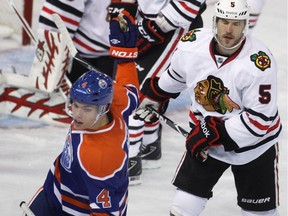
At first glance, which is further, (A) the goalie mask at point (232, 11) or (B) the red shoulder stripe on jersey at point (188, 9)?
(B) the red shoulder stripe on jersey at point (188, 9)

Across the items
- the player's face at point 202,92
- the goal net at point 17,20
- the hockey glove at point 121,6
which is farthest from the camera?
the goal net at point 17,20

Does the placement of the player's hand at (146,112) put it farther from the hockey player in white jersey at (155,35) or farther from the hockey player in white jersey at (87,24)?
the hockey player in white jersey at (87,24)

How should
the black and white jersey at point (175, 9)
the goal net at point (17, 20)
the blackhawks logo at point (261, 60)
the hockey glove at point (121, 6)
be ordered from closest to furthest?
the blackhawks logo at point (261, 60), the hockey glove at point (121, 6), the black and white jersey at point (175, 9), the goal net at point (17, 20)

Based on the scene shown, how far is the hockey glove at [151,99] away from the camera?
13.1ft

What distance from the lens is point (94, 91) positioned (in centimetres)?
325

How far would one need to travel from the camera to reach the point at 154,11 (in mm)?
4559

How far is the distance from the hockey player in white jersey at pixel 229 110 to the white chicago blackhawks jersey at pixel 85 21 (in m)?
0.93

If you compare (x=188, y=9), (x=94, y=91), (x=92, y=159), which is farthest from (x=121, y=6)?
(x=92, y=159)

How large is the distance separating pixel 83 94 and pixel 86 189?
366 mm

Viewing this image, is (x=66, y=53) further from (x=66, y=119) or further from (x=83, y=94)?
(x=83, y=94)

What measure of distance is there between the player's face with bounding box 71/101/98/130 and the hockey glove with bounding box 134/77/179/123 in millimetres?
766

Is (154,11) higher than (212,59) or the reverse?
the reverse

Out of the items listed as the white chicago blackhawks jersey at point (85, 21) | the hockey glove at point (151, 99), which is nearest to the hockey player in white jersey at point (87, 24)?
the white chicago blackhawks jersey at point (85, 21)

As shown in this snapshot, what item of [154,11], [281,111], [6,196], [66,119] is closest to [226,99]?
[154,11]
